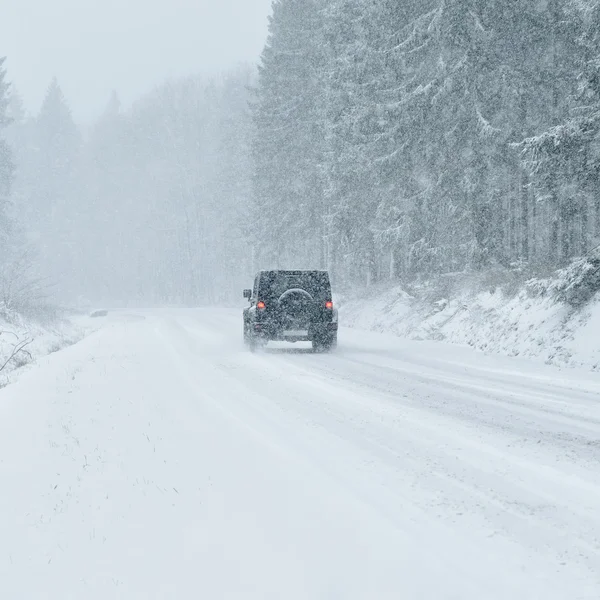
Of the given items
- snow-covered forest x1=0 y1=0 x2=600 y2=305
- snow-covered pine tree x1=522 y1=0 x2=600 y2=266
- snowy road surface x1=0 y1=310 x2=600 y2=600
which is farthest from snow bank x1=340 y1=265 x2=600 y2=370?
snowy road surface x1=0 y1=310 x2=600 y2=600

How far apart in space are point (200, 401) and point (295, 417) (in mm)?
1767

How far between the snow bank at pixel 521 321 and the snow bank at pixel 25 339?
37.7 ft

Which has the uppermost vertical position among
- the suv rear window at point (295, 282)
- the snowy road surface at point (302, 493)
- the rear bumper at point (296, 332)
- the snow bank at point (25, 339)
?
the suv rear window at point (295, 282)

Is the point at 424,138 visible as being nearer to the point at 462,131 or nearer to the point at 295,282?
the point at 462,131

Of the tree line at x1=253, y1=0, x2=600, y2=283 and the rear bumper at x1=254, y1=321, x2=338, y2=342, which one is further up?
the tree line at x1=253, y1=0, x2=600, y2=283

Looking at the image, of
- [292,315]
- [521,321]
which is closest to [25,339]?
[292,315]

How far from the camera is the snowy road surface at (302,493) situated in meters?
3.45

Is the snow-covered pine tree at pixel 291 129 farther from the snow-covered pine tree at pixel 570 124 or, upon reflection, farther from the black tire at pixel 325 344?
the black tire at pixel 325 344

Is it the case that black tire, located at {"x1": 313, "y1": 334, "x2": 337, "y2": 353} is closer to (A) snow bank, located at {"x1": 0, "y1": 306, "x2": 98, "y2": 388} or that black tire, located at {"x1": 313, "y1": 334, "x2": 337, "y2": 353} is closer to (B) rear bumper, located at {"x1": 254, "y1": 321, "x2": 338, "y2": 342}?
Result: (B) rear bumper, located at {"x1": 254, "y1": 321, "x2": 338, "y2": 342}

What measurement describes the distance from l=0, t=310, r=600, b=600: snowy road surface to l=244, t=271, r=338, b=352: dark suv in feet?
20.9

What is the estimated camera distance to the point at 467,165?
18641 mm

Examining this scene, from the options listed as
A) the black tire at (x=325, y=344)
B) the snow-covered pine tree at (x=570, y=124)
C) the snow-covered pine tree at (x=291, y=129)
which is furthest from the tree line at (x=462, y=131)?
the black tire at (x=325, y=344)

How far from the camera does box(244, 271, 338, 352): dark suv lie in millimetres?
16047

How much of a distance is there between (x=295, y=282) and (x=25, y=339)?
29.8 ft
